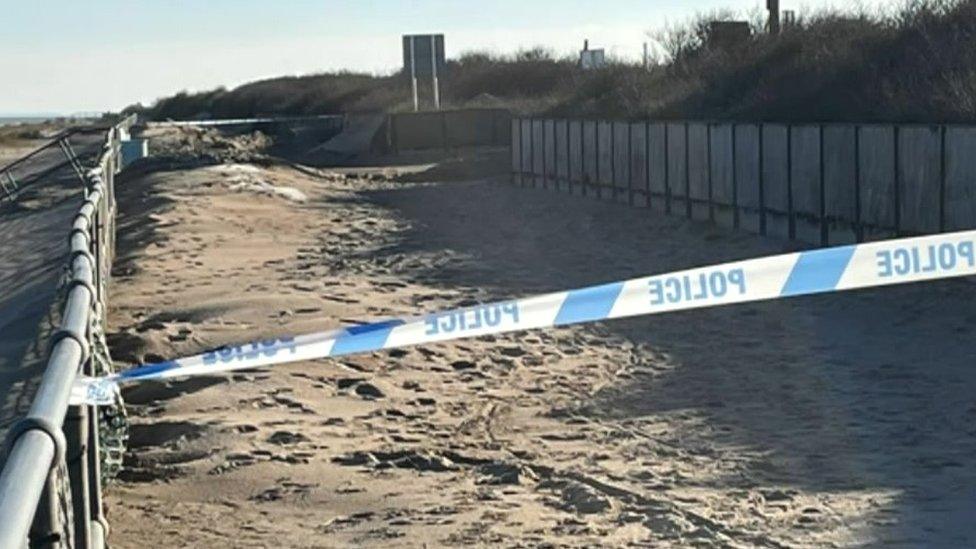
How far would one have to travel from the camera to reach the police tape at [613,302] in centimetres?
757

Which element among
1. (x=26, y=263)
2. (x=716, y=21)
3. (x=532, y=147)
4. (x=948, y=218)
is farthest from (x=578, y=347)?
(x=716, y=21)

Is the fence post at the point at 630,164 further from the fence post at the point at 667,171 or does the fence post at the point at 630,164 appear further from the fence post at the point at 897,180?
the fence post at the point at 897,180

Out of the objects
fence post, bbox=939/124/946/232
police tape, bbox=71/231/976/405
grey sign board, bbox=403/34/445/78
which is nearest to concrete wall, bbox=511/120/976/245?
fence post, bbox=939/124/946/232

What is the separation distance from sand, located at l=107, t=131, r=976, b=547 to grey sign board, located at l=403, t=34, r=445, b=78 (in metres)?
37.8

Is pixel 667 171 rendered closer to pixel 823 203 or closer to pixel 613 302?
pixel 823 203

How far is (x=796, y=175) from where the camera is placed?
2297 cm

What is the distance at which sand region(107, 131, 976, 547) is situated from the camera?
8977mm

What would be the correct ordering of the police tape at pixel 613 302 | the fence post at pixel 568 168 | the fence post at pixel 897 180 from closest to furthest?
the police tape at pixel 613 302 → the fence post at pixel 897 180 → the fence post at pixel 568 168

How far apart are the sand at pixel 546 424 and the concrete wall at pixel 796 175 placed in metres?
1.27

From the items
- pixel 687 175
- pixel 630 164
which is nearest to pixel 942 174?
pixel 687 175

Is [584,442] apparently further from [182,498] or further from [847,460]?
[182,498]

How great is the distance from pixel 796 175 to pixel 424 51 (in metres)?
38.2

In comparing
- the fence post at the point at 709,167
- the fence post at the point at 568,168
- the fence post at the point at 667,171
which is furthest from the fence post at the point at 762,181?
the fence post at the point at 568,168

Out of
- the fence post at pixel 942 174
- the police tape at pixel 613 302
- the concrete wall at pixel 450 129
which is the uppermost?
the police tape at pixel 613 302
